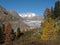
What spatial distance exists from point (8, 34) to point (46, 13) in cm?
3129

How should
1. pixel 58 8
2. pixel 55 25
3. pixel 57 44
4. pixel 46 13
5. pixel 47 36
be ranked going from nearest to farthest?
pixel 57 44, pixel 47 36, pixel 55 25, pixel 58 8, pixel 46 13

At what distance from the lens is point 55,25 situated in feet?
328

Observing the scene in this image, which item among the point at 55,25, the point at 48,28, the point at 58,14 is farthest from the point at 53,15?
the point at 48,28

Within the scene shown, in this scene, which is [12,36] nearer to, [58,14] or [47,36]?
[58,14]

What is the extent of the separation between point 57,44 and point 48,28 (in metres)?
53.3

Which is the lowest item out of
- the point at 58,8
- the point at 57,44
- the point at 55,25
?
the point at 57,44

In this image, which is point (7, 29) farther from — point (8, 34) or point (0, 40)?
point (0, 40)

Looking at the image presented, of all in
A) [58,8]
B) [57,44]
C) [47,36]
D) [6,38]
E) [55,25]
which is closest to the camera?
[57,44]

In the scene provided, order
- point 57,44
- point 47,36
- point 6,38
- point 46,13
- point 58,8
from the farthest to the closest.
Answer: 1. point 46,13
2. point 6,38
3. point 58,8
4. point 47,36
5. point 57,44

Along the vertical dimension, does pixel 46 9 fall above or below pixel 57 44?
above

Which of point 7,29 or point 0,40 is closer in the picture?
point 0,40

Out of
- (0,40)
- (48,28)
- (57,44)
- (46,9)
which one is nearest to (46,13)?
(46,9)

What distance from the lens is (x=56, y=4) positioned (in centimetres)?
12588

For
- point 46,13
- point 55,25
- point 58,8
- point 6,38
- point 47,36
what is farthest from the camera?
point 46,13
